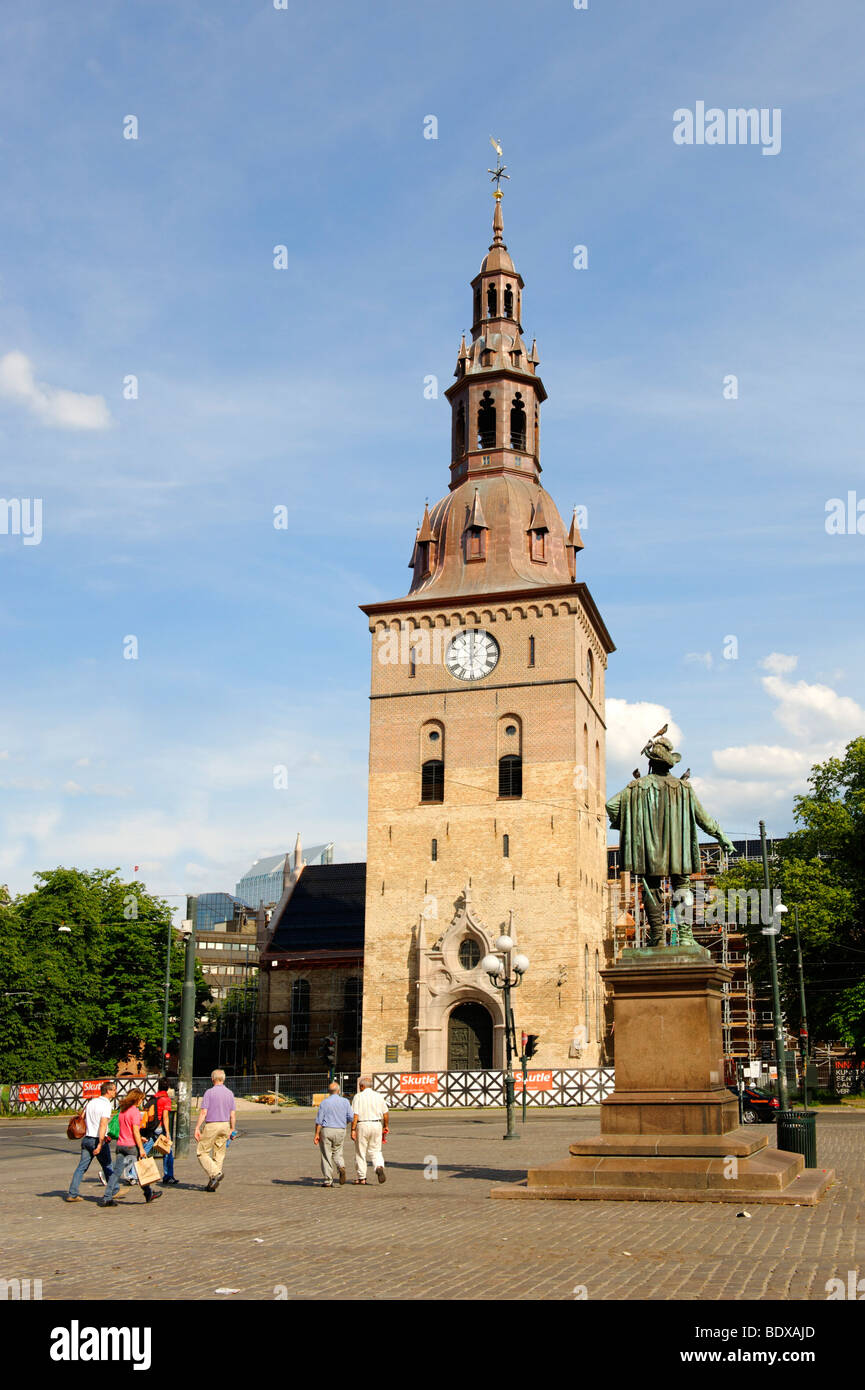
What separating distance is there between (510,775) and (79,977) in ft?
67.6

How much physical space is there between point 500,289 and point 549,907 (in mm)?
27929

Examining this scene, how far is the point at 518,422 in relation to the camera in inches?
2124

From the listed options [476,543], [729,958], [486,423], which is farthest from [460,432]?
[729,958]

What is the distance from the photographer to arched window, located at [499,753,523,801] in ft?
159

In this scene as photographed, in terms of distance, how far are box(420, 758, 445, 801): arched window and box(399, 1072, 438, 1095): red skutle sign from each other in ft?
36.0

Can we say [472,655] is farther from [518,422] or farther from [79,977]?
[79,977]

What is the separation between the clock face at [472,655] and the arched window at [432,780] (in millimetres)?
3618

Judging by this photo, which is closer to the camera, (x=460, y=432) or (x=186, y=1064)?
(x=186, y=1064)

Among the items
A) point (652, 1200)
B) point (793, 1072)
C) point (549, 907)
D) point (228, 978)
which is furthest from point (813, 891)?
point (228, 978)

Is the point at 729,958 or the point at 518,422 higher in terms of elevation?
the point at 518,422

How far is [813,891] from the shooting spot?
45.4 metres

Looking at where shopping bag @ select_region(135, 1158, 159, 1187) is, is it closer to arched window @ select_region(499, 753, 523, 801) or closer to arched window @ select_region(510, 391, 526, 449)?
arched window @ select_region(499, 753, 523, 801)

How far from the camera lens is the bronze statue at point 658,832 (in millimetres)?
16172
